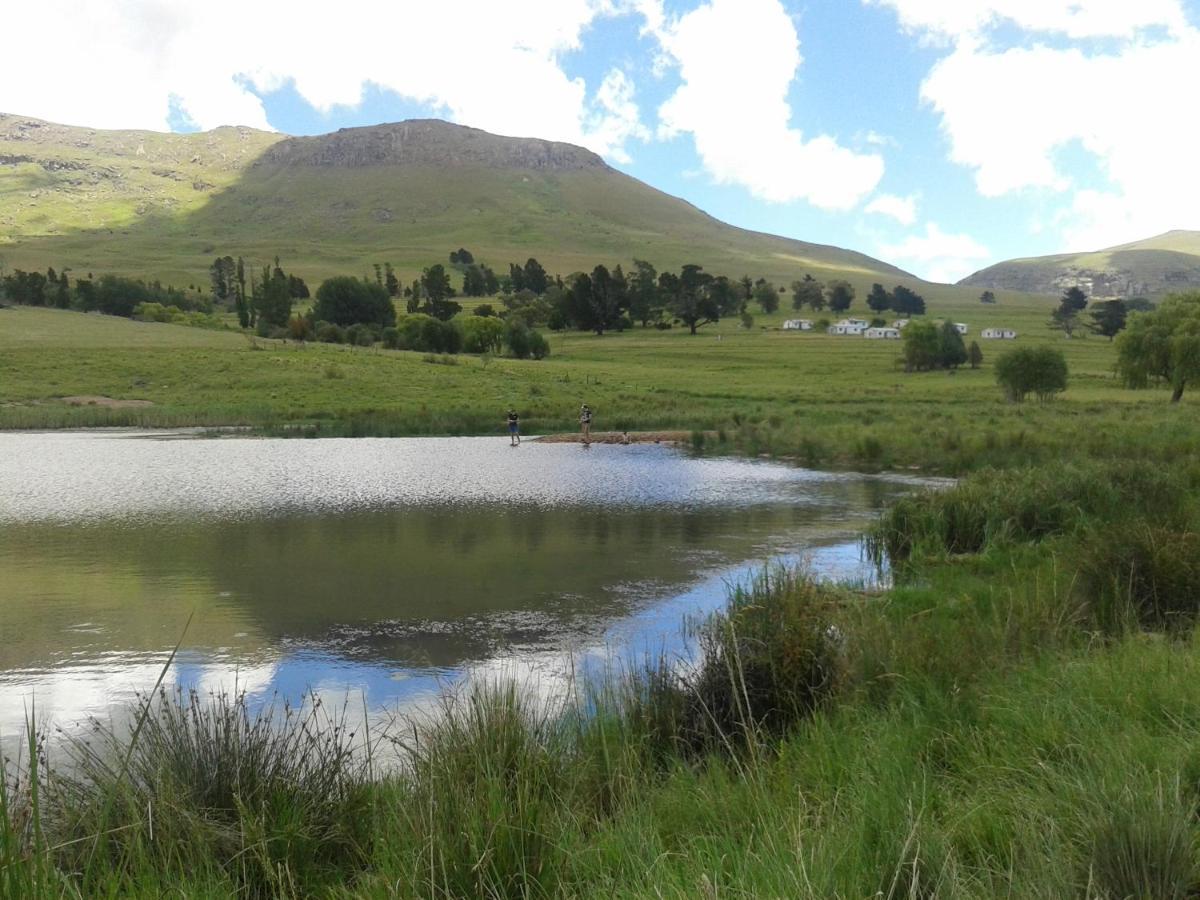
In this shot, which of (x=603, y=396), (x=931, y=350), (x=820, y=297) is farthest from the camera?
(x=820, y=297)

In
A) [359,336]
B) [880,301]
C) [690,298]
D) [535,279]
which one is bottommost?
[359,336]

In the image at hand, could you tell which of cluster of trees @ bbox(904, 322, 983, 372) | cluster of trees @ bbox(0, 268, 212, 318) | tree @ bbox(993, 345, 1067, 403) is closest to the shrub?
tree @ bbox(993, 345, 1067, 403)

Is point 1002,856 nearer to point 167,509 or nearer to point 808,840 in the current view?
point 808,840

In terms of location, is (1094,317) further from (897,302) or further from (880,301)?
(880,301)

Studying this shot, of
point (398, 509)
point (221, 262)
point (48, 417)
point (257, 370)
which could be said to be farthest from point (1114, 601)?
point (221, 262)

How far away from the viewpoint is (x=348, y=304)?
116m

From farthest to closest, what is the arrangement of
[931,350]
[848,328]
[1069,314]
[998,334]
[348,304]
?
[1069,314] < [848,328] < [998,334] < [348,304] < [931,350]

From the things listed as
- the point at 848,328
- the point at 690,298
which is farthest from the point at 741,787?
the point at 848,328

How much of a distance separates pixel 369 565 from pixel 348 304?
104958mm

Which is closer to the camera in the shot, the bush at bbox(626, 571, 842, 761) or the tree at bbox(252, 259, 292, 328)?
the bush at bbox(626, 571, 842, 761)

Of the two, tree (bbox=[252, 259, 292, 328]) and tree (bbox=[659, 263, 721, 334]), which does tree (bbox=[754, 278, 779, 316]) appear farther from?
tree (bbox=[252, 259, 292, 328])

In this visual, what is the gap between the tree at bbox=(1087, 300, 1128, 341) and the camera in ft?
403

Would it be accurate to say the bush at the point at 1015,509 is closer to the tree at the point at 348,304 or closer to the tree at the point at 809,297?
the tree at the point at 348,304

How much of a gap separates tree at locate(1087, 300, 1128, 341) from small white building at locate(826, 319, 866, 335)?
30.7 metres
